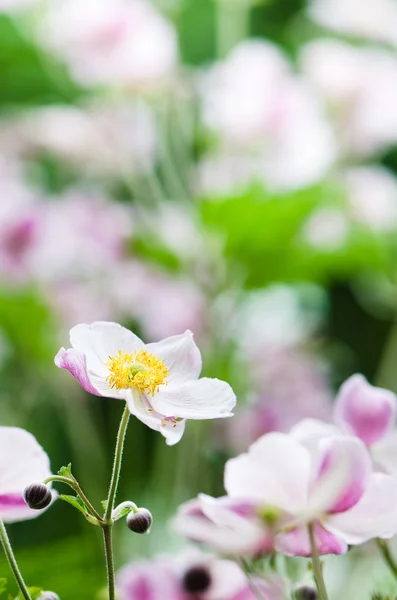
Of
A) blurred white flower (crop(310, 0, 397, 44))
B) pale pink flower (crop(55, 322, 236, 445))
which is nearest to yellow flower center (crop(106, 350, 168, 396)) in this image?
pale pink flower (crop(55, 322, 236, 445))

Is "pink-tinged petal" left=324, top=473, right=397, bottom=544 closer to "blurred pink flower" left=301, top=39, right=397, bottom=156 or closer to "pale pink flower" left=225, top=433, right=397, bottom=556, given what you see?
"pale pink flower" left=225, top=433, right=397, bottom=556

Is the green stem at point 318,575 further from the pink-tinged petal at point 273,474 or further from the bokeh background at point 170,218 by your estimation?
the bokeh background at point 170,218

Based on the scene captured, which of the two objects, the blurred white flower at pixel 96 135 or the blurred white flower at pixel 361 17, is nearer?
the blurred white flower at pixel 96 135

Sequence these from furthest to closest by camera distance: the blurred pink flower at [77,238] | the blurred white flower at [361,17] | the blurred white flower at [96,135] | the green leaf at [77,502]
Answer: the blurred white flower at [361,17], the blurred white flower at [96,135], the blurred pink flower at [77,238], the green leaf at [77,502]

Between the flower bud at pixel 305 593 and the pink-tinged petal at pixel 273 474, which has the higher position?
the pink-tinged petal at pixel 273 474

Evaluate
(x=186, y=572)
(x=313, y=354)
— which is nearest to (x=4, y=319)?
(x=313, y=354)

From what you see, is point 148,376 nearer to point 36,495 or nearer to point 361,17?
point 36,495

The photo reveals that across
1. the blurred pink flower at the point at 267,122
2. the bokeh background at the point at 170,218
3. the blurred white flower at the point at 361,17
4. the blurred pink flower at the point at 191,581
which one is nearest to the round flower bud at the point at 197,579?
the blurred pink flower at the point at 191,581
